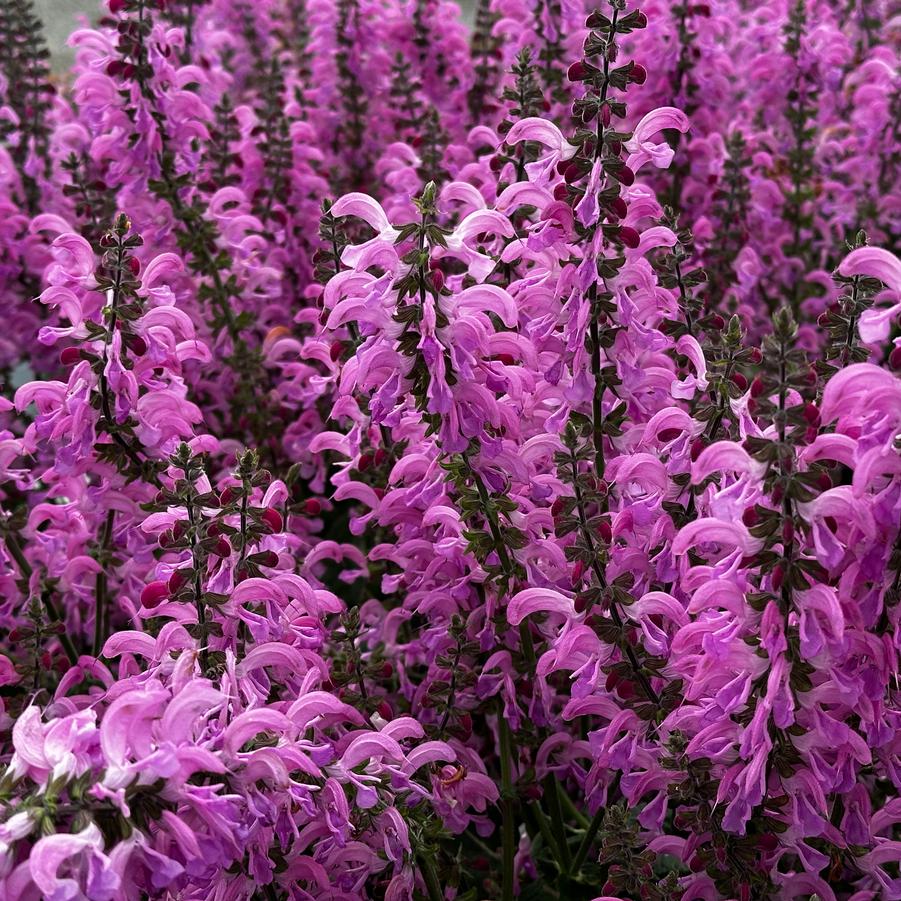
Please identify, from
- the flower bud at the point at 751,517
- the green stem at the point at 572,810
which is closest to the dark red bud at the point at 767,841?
the flower bud at the point at 751,517

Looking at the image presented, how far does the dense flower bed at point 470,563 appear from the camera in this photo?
1.29m

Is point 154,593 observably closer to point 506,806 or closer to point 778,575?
point 506,806

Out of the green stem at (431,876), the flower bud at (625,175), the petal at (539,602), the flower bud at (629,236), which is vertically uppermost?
the flower bud at (625,175)

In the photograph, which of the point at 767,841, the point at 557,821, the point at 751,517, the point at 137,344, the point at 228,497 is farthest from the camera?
the point at 557,821

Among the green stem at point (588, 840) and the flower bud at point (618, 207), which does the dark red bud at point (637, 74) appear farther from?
the green stem at point (588, 840)

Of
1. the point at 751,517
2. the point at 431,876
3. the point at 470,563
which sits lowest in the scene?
the point at 431,876

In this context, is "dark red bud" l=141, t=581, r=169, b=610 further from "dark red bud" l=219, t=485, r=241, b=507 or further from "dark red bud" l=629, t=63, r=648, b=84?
"dark red bud" l=629, t=63, r=648, b=84

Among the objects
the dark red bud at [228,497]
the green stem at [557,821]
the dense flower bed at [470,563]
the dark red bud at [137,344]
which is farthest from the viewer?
the green stem at [557,821]

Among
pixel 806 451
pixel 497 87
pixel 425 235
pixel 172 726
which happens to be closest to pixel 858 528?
pixel 806 451

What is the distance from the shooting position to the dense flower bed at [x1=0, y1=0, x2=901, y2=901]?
1.29m

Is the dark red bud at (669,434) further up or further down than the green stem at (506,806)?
further up

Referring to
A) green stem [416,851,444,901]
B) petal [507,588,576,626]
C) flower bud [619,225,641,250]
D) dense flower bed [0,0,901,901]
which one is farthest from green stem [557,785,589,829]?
flower bud [619,225,641,250]

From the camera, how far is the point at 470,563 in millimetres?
1863

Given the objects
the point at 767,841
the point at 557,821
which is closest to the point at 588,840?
the point at 557,821
